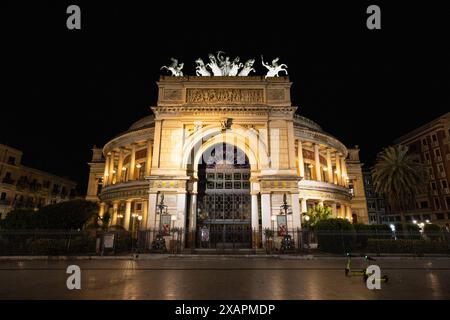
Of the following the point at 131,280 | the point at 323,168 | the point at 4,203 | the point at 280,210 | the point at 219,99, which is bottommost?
the point at 131,280

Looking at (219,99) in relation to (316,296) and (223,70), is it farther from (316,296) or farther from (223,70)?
(316,296)

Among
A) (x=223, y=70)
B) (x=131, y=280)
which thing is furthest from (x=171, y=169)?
(x=131, y=280)

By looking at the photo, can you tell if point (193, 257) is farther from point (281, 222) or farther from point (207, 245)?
point (281, 222)

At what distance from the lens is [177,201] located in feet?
88.9

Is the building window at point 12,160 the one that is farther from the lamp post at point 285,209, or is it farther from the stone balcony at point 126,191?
the lamp post at point 285,209

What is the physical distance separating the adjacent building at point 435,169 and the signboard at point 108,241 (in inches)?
2096

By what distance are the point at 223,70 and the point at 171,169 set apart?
1376cm

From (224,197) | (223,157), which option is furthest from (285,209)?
(223,157)

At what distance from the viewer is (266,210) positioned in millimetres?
26844

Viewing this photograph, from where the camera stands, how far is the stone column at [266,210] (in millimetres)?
26427

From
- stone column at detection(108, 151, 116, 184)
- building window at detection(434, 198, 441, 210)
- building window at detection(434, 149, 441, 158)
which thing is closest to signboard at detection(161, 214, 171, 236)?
stone column at detection(108, 151, 116, 184)

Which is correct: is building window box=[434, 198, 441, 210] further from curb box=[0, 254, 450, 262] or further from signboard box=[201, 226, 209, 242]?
signboard box=[201, 226, 209, 242]

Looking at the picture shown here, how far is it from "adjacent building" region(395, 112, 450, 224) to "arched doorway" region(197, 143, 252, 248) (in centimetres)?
3911

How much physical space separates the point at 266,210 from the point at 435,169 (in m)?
45.7
